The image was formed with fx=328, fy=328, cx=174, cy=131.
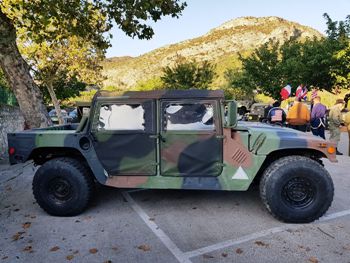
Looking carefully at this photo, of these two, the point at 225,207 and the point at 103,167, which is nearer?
the point at 103,167

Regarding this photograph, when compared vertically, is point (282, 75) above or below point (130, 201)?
above

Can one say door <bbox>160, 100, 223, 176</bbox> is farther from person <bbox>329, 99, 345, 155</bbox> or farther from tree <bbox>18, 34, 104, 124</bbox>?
tree <bbox>18, 34, 104, 124</bbox>

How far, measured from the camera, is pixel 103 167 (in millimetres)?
4836

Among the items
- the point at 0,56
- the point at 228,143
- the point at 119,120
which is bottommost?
the point at 228,143

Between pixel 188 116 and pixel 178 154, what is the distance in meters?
0.56

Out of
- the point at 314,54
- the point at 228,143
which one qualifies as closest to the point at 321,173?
the point at 228,143

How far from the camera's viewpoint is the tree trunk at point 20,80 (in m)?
8.93

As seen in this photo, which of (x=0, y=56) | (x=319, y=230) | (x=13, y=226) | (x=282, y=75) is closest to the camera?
(x=319, y=230)

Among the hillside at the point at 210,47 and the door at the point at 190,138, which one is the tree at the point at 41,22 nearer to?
the door at the point at 190,138

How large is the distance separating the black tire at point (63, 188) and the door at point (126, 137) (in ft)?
1.39

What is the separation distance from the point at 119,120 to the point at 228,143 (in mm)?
1608

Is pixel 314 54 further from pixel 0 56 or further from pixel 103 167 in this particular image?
pixel 103 167

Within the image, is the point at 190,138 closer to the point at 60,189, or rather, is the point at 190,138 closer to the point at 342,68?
the point at 60,189

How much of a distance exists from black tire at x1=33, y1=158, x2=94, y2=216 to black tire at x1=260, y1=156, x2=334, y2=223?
2.64 m
